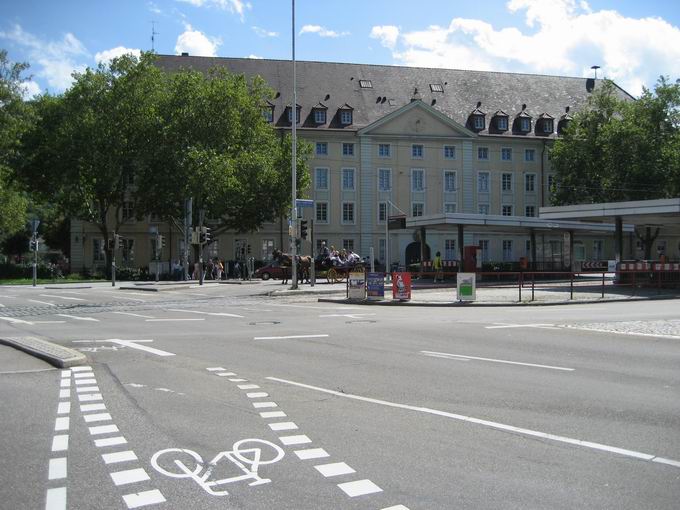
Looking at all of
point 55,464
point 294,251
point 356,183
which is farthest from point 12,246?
point 55,464

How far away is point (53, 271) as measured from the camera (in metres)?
54.5

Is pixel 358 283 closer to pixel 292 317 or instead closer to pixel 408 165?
pixel 292 317

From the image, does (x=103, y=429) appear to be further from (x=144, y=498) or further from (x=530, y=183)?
(x=530, y=183)

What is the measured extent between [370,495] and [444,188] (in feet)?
208

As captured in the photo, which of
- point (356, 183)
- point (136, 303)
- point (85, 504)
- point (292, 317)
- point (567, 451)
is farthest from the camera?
point (356, 183)

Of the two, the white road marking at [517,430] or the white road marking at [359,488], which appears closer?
the white road marking at [359,488]

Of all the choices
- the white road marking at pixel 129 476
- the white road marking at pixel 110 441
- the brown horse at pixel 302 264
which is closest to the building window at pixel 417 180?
the brown horse at pixel 302 264

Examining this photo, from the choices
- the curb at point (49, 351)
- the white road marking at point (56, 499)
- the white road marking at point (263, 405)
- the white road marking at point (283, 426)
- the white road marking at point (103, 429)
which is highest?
the curb at point (49, 351)

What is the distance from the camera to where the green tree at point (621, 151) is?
60.4m

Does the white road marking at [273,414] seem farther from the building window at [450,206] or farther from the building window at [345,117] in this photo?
the building window at [450,206]

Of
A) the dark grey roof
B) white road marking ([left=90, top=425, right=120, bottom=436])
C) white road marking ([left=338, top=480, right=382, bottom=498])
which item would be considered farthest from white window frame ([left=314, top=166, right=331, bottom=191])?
white road marking ([left=338, top=480, right=382, bottom=498])

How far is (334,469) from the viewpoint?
521 cm

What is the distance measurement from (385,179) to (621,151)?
2164cm

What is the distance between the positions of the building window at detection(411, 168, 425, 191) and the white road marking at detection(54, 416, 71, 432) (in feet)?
198
